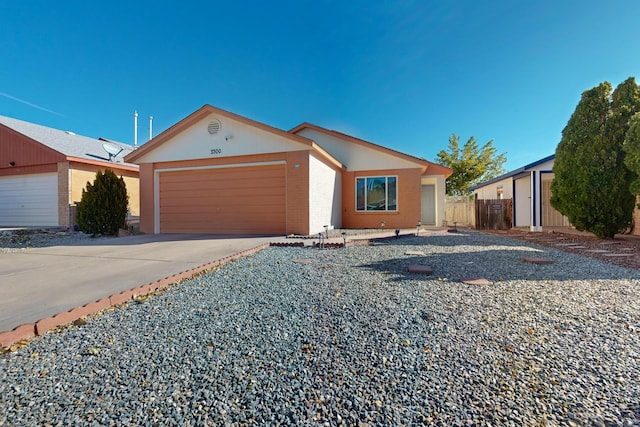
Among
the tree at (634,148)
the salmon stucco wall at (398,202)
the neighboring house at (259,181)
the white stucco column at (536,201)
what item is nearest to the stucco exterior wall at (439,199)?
the neighboring house at (259,181)

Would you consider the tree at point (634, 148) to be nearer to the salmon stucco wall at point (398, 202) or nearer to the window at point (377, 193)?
the salmon stucco wall at point (398, 202)

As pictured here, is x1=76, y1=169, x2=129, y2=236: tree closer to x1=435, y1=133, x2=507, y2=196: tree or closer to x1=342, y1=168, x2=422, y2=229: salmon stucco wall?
x1=342, y1=168, x2=422, y2=229: salmon stucco wall

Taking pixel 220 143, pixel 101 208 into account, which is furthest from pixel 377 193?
pixel 101 208

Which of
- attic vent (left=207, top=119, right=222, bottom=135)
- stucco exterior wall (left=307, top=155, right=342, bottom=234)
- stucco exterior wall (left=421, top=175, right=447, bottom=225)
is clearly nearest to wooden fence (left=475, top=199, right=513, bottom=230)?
stucco exterior wall (left=421, top=175, right=447, bottom=225)

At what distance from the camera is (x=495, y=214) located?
44.3 ft

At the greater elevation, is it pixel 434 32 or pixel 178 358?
pixel 434 32

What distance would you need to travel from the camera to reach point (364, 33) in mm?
10938

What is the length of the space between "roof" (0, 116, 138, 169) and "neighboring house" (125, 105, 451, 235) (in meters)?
4.62

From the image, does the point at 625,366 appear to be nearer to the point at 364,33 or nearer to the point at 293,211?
the point at 293,211

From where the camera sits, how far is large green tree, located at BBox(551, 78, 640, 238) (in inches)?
334

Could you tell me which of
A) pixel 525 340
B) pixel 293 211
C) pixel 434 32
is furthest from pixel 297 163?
pixel 525 340

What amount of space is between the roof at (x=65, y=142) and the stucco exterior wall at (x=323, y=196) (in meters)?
10.6

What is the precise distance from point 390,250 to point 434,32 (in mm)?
8844

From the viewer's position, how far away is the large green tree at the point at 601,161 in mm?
8492
